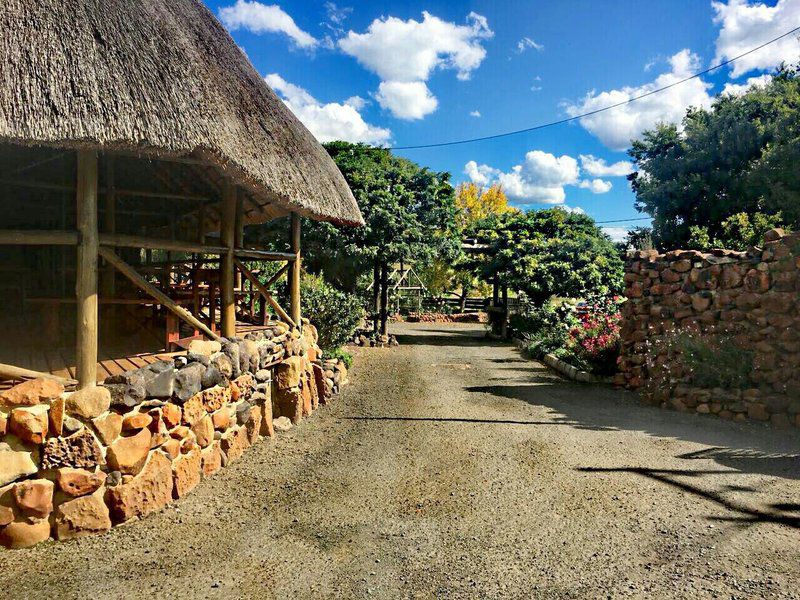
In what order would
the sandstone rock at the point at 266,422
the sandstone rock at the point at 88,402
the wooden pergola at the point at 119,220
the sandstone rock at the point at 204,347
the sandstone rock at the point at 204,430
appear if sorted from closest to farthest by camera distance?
the sandstone rock at the point at 88,402, the wooden pergola at the point at 119,220, the sandstone rock at the point at 204,430, the sandstone rock at the point at 204,347, the sandstone rock at the point at 266,422

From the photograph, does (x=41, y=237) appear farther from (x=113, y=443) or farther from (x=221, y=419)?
(x=221, y=419)

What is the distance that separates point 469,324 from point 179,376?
24313mm

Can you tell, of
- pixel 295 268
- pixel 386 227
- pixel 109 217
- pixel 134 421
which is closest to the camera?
pixel 134 421

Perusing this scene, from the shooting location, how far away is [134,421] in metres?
4.43

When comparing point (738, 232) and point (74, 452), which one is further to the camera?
point (738, 232)

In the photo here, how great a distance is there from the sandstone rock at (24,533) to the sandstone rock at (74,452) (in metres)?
0.41

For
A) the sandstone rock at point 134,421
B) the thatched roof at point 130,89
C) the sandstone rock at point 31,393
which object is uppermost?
the thatched roof at point 130,89

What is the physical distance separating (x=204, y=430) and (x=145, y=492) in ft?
3.22

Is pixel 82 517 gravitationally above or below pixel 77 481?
below

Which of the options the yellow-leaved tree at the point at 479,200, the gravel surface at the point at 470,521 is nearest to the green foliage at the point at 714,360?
the gravel surface at the point at 470,521

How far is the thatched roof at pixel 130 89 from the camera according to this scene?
401 cm

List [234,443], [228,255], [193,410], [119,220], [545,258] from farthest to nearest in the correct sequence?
[545,258]
[119,220]
[228,255]
[234,443]
[193,410]

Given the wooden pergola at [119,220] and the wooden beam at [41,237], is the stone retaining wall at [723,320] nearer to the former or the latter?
the wooden pergola at [119,220]

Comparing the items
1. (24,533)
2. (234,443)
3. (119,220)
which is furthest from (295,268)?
(24,533)
